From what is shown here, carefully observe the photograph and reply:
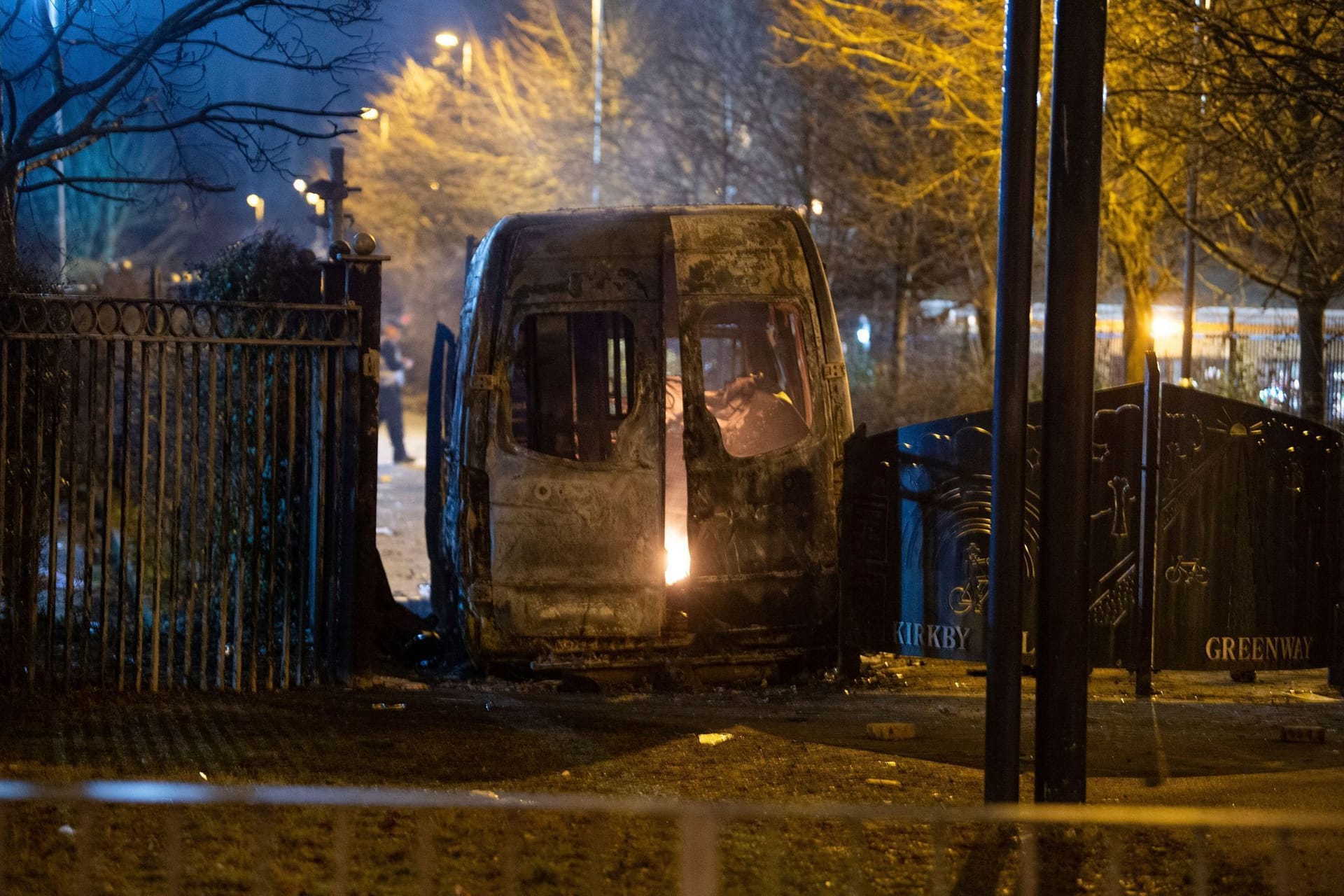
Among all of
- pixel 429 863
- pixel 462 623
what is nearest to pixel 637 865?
pixel 429 863

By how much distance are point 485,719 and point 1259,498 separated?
407 centimetres

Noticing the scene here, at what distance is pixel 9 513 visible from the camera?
741 cm

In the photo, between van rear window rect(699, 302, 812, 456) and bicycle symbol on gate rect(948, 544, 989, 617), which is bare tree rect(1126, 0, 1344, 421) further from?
bicycle symbol on gate rect(948, 544, 989, 617)

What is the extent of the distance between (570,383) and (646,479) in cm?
170

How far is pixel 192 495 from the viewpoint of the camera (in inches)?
300

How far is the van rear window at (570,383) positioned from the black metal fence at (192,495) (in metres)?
1.56

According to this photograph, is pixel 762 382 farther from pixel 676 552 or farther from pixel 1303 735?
pixel 1303 735

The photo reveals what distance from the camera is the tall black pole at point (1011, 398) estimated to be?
4.97 m

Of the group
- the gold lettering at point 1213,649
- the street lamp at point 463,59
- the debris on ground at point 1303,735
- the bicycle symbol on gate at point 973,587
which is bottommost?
the debris on ground at point 1303,735

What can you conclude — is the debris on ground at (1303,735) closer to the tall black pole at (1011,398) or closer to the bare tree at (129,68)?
the tall black pole at (1011,398)

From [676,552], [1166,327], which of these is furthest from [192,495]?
[1166,327]

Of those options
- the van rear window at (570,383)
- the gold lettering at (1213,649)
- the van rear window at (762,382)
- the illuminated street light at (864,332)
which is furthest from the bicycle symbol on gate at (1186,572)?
the illuminated street light at (864,332)

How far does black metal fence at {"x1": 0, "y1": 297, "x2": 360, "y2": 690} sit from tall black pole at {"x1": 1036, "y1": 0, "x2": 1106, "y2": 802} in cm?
429

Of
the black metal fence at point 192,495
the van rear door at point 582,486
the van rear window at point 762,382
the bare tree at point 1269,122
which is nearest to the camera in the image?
the black metal fence at point 192,495
